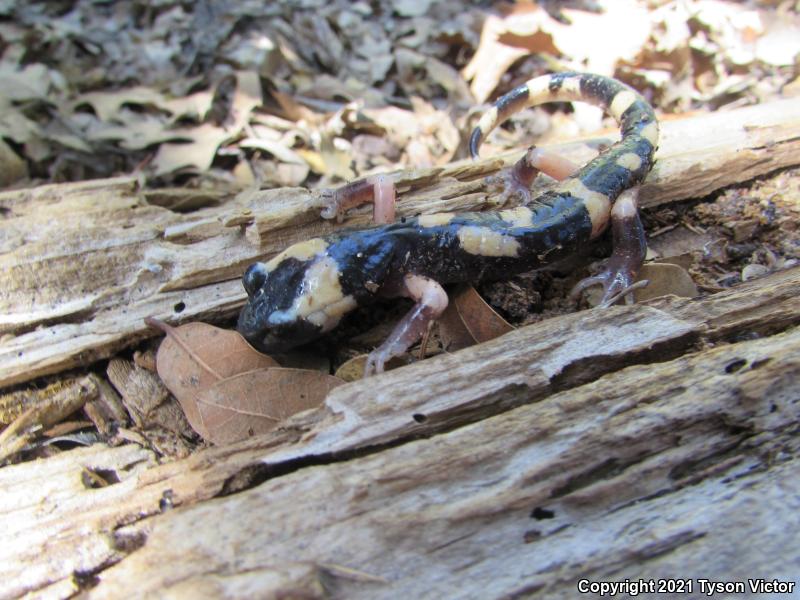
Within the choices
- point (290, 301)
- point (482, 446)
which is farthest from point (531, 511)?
point (290, 301)

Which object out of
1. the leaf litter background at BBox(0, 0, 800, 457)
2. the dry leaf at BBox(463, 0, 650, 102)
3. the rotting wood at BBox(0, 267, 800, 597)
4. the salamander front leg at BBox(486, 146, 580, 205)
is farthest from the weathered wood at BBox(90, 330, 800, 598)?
the dry leaf at BBox(463, 0, 650, 102)

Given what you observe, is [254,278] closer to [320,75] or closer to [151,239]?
[151,239]

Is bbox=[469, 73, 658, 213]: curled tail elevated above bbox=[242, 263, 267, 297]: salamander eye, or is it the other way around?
bbox=[469, 73, 658, 213]: curled tail

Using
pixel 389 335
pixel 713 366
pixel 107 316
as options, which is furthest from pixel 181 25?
pixel 713 366

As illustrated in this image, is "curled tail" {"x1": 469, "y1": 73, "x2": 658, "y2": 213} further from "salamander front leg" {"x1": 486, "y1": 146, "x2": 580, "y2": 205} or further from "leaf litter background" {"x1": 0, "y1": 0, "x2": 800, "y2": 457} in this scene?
"leaf litter background" {"x1": 0, "y1": 0, "x2": 800, "y2": 457}

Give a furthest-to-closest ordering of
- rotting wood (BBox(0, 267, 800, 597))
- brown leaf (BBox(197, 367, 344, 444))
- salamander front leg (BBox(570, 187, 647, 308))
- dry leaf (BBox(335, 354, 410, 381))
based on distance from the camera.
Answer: salamander front leg (BBox(570, 187, 647, 308)) → dry leaf (BBox(335, 354, 410, 381)) → brown leaf (BBox(197, 367, 344, 444)) → rotting wood (BBox(0, 267, 800, 597))
